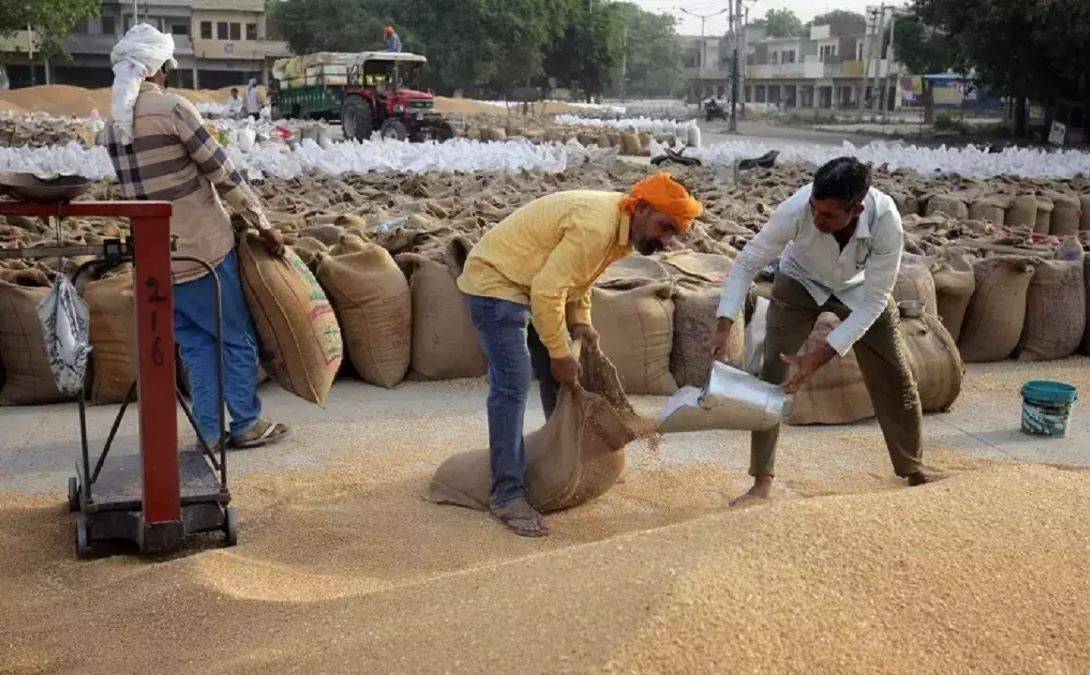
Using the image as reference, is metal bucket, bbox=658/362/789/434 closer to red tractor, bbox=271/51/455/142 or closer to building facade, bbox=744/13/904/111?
red tractor, bbox=271/51/455/142

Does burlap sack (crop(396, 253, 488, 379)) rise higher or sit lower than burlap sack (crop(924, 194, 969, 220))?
lower

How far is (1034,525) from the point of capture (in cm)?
309

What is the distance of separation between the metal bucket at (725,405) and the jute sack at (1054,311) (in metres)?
3.32

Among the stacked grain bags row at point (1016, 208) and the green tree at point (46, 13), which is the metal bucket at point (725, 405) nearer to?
the stacked grain bags row at point (1016, 208)

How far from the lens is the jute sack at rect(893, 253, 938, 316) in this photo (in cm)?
570

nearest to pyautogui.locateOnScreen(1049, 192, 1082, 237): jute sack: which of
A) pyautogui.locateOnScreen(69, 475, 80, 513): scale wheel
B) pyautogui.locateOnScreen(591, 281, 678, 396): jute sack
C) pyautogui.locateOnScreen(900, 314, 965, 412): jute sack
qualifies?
pyautogui.locateOnScreen(900, 314, 965, 412): jute sack

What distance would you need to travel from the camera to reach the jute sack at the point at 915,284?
570cm

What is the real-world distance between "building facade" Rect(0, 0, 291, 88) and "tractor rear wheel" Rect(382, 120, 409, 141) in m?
36.6

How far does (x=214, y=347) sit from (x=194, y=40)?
57465mm

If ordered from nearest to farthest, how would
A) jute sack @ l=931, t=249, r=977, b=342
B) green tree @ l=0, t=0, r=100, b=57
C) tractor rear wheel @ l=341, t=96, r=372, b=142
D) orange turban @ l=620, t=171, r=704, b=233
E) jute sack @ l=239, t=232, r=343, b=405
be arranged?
orange turban @ l=620, t=171, r=704, b=233 → jute sack @ l=239, t=232, r=343, b=405 → jute sack @ l=931, t=249, r=977, b=342 → tractor rear wheel @ l=341, t=96, r=372, b=142 → green tree @ l=0, t=0, r=100, b=57

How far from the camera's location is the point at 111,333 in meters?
5.09

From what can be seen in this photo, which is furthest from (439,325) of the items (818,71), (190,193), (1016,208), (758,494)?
(818,71)

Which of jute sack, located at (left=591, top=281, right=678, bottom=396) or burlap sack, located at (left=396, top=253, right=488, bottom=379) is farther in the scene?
burlap sack, located at (left=396, top=253, right=488, bottom=379)

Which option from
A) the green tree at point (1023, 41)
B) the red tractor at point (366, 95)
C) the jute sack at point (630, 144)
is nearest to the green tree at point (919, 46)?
the green tree at point (1023, 41)
